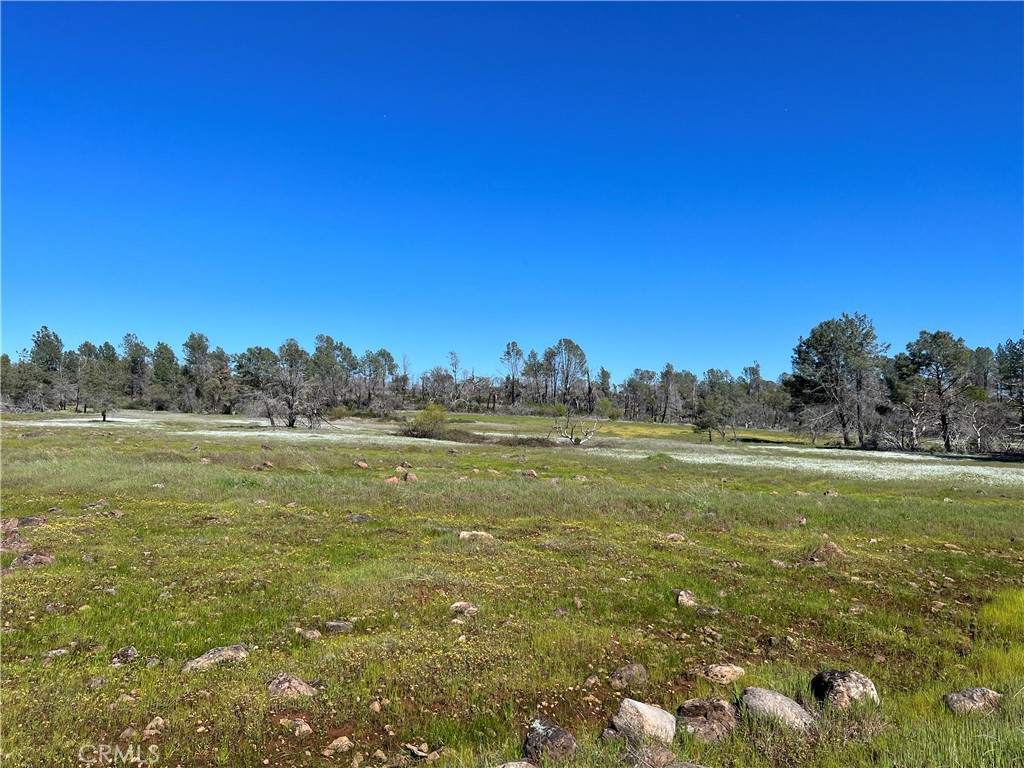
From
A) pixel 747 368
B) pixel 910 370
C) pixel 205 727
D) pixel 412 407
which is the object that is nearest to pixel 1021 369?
pixel 910 370

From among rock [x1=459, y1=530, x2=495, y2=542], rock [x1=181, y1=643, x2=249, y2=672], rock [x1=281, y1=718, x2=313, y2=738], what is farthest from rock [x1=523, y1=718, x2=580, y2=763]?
rock [x1=459, y1=530, x2=495, y2=542]

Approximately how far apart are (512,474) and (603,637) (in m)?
22.1

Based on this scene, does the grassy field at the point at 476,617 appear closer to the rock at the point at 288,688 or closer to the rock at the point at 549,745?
the rock at the point at 288,688

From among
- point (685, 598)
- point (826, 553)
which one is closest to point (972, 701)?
point (685, 598)

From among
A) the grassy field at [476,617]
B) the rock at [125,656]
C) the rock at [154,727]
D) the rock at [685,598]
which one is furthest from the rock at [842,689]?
the rock at [125,656]

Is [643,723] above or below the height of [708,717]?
above

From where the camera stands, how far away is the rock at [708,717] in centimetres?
553

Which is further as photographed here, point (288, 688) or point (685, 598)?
point (685, 598)

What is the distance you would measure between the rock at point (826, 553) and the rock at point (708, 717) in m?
9.52

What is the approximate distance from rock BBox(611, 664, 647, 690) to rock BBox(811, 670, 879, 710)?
2.18m

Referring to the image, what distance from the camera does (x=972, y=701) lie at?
6020 millimetres

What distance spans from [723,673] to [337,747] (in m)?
5.31

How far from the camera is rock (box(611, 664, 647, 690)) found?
707cm

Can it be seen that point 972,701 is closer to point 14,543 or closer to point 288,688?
point 288,688
